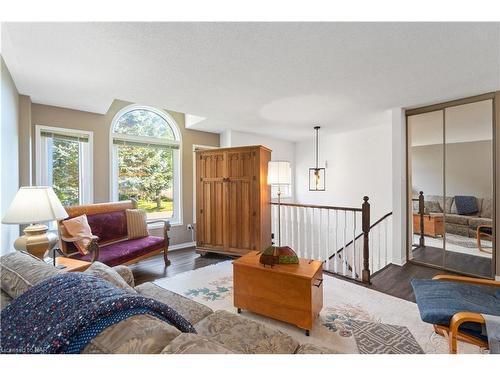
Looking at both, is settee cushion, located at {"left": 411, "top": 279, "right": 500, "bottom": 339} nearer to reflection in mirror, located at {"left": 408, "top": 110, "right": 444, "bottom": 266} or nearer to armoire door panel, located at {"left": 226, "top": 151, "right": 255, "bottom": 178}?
reflection in mirror, located at {"left": 408, "top": 110, "right": 444, "bottom": 266}

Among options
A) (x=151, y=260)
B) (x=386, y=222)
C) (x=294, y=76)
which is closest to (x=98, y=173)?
(x=151, y=260)

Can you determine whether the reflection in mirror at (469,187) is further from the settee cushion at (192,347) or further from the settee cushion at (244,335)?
the settee cushion at (192,347)

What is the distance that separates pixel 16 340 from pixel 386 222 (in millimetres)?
4245

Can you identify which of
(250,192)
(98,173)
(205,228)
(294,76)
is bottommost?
(205,228)

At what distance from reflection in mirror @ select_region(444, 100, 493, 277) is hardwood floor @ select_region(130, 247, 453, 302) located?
395mm

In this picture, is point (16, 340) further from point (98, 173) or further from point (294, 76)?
point (98, 173)

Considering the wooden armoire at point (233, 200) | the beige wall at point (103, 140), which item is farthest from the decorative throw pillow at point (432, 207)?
the beige wall at point (103, 140)

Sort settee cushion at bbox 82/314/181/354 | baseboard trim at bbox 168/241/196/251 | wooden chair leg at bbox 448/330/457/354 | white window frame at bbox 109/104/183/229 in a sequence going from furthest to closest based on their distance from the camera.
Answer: baseboard trim at bbox 168/241/196/251, white window frame at bbox 109/104/183/229, wooden chair leg at bbox 448/330/457/354, settee cushion at bbox 82/314/181/354

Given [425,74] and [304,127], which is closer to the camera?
[425,74]

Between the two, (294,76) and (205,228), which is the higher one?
(294,76)

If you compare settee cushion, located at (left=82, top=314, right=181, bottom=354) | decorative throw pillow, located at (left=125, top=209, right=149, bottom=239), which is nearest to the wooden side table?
decorative throw pillow, located at (left=125, top=209, right=149, bottom=239)

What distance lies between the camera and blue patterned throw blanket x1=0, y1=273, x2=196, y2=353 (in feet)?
1.97

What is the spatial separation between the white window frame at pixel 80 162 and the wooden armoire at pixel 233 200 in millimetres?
1622

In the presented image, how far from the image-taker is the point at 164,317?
0.78 metres
